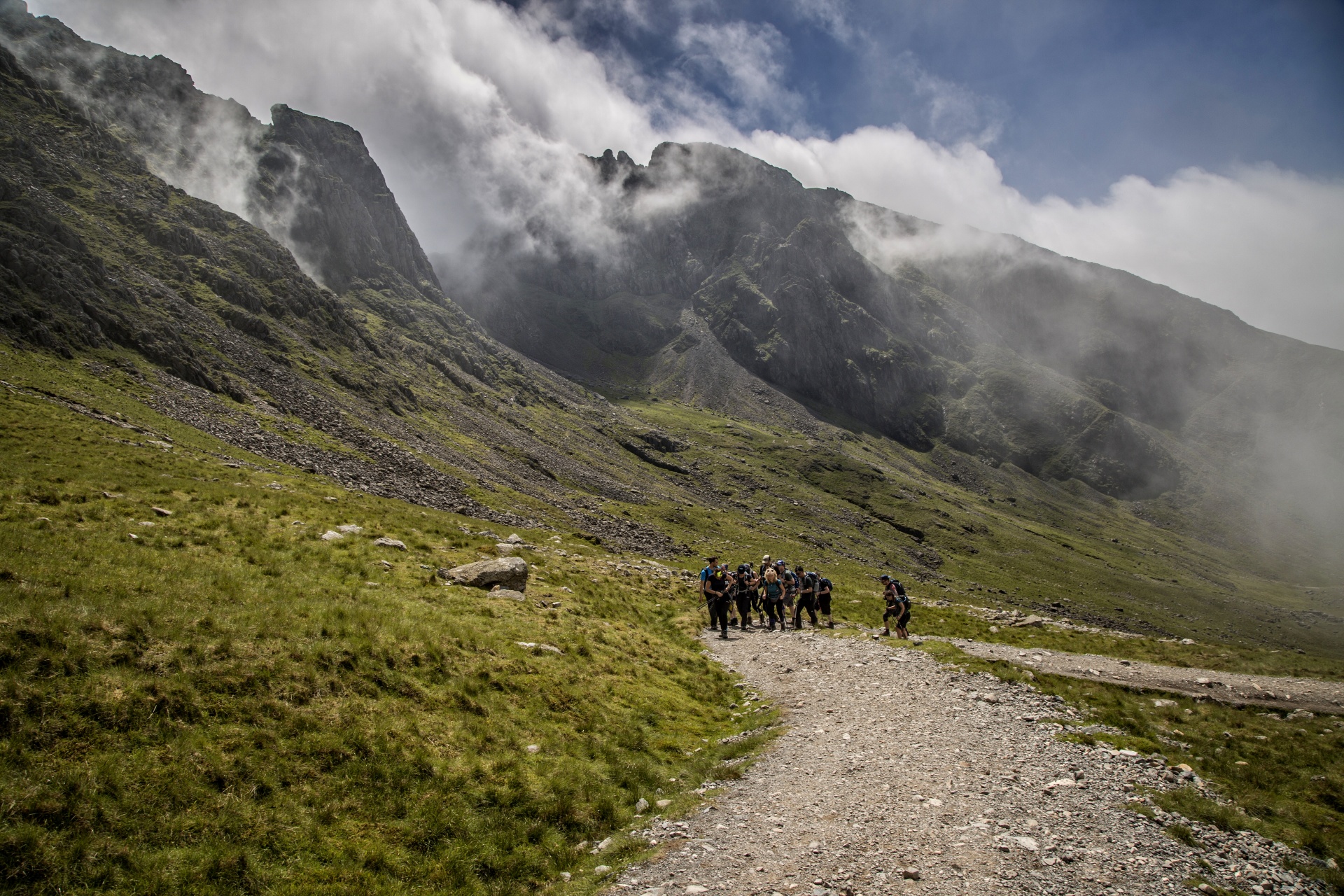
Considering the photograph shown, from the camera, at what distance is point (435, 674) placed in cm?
1580

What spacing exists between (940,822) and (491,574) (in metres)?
21.0

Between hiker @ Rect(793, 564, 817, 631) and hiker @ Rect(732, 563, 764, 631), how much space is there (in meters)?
3.02

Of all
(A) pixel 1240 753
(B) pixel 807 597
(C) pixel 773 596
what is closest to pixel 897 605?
(B) pixel 807 597

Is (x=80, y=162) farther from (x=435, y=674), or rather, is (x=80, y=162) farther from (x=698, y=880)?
(x=698, y=880)

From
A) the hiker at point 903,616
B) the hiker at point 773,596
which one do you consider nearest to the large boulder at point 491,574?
the hiker at point 773,596

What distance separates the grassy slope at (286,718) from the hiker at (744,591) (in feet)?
37.1

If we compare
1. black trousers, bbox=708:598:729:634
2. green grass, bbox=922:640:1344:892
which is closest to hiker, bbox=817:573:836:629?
Answer: black trousers, bbox=708:598:729:634

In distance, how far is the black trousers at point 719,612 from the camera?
1321 inches

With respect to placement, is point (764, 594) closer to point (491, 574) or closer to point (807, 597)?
point (807, 597)

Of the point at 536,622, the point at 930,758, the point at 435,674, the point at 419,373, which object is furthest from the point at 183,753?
the point at 419,373

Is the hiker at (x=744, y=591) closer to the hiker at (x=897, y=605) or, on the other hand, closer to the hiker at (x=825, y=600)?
the hiker at (x=825, y=600)

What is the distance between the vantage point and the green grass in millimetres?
11828

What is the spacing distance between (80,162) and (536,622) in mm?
176118

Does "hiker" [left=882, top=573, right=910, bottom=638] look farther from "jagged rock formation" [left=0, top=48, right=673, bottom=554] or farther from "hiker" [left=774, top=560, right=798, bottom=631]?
"jagged rock formation" [left=0, top=48, right=673, bottom=554]
